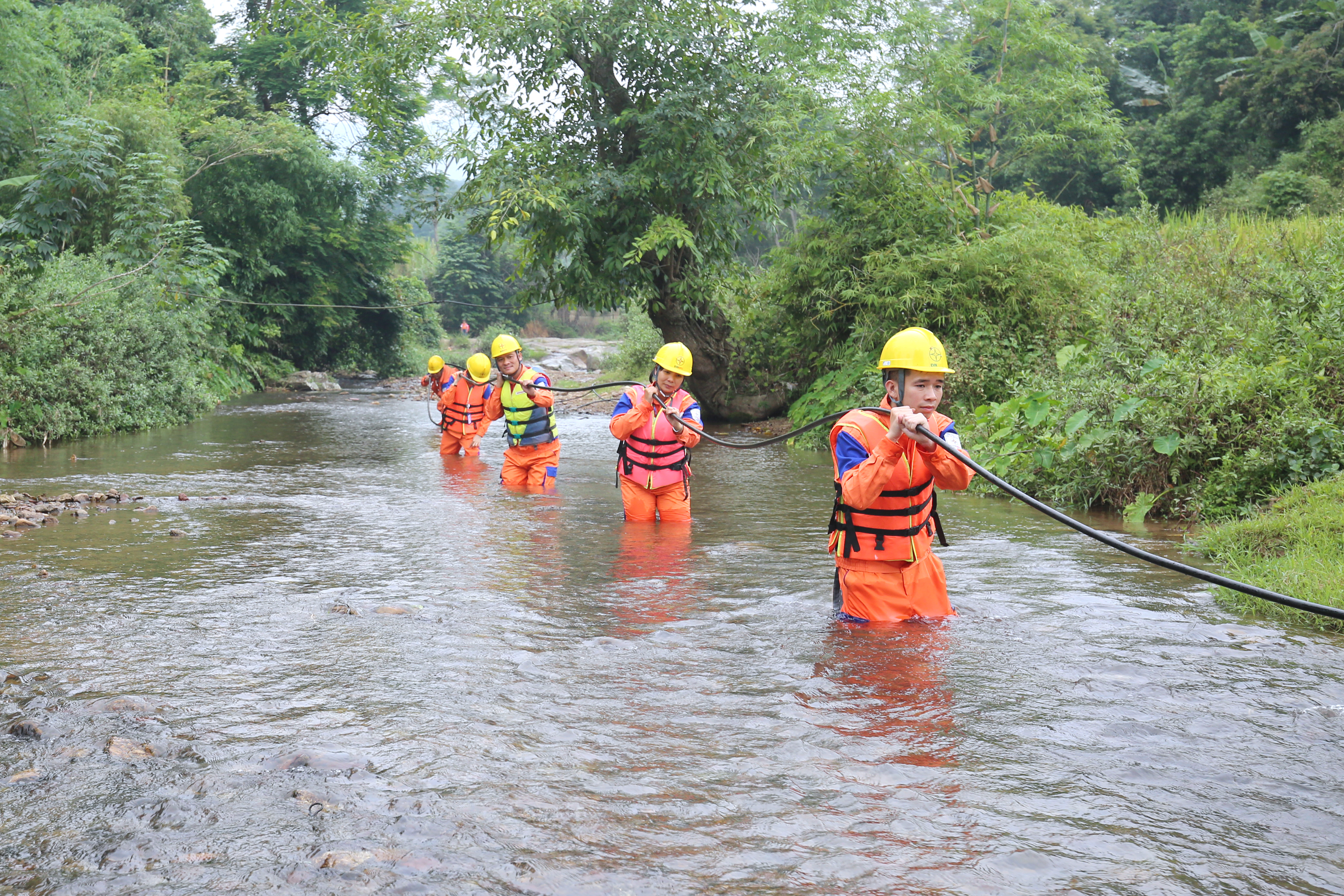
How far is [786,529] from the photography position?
32.3 feet

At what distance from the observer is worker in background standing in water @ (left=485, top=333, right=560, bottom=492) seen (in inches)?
476

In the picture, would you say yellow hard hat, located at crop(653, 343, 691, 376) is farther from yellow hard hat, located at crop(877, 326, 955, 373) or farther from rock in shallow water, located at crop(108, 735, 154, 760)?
rock in shallow water, located at crop(108, 735, 154, 760)

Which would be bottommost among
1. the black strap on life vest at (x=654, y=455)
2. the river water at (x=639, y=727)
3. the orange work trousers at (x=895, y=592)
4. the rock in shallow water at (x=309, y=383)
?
the rock in shallow water at (x=309, y=383)

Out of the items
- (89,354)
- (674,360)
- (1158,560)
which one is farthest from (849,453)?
(89,354)

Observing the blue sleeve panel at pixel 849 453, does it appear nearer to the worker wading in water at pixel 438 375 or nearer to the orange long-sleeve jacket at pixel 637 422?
the orange long-sleeve jacket at pixel 637 422

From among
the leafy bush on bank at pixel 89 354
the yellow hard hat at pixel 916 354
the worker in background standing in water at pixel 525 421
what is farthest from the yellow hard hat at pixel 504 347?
the leafy bush on bank at pixel 89 354

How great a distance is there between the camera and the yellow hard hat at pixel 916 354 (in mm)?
5270

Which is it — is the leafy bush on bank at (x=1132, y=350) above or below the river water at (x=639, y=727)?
above

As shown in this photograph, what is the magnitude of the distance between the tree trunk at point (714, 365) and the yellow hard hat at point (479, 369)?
16.2 feet

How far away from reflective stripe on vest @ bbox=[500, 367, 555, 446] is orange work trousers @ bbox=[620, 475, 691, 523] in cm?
265

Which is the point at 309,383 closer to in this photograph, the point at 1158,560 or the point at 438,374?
the point at 438,374

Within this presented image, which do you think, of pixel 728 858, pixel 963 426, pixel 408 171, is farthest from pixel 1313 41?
pixel 728 858

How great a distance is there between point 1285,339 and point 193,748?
969 centimetres

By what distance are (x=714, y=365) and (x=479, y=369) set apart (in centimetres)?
599
